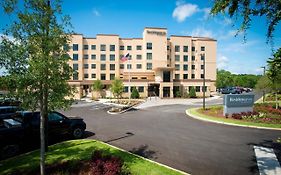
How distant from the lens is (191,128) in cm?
1512

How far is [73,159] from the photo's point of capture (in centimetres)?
824

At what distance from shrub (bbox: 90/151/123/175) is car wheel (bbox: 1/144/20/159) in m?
4.31

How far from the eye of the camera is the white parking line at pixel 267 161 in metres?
7.53

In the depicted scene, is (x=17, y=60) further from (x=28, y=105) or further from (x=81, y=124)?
(x=81, y=124)

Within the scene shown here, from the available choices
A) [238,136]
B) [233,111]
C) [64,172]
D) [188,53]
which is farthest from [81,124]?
[188,53]

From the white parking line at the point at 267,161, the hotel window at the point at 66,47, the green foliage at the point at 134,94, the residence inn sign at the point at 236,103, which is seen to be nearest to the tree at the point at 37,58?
the hotel window at the point at 66,47

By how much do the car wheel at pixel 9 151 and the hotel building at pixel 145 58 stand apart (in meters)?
41.1

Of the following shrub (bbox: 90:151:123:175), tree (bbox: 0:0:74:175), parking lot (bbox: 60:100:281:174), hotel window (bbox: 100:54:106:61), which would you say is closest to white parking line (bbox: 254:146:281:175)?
parking lot (bbox: 60:100:281:174)

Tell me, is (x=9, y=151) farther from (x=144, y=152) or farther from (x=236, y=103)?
(x=236, y=103)

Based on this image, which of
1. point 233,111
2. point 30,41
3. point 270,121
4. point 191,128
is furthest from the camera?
point 233,111

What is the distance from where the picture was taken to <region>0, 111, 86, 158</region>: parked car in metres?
9.15

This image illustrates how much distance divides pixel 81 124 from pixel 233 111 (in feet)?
48.2

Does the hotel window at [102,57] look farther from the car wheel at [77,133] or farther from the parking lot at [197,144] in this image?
the car wheel at [77,133]

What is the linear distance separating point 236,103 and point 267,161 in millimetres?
11729
